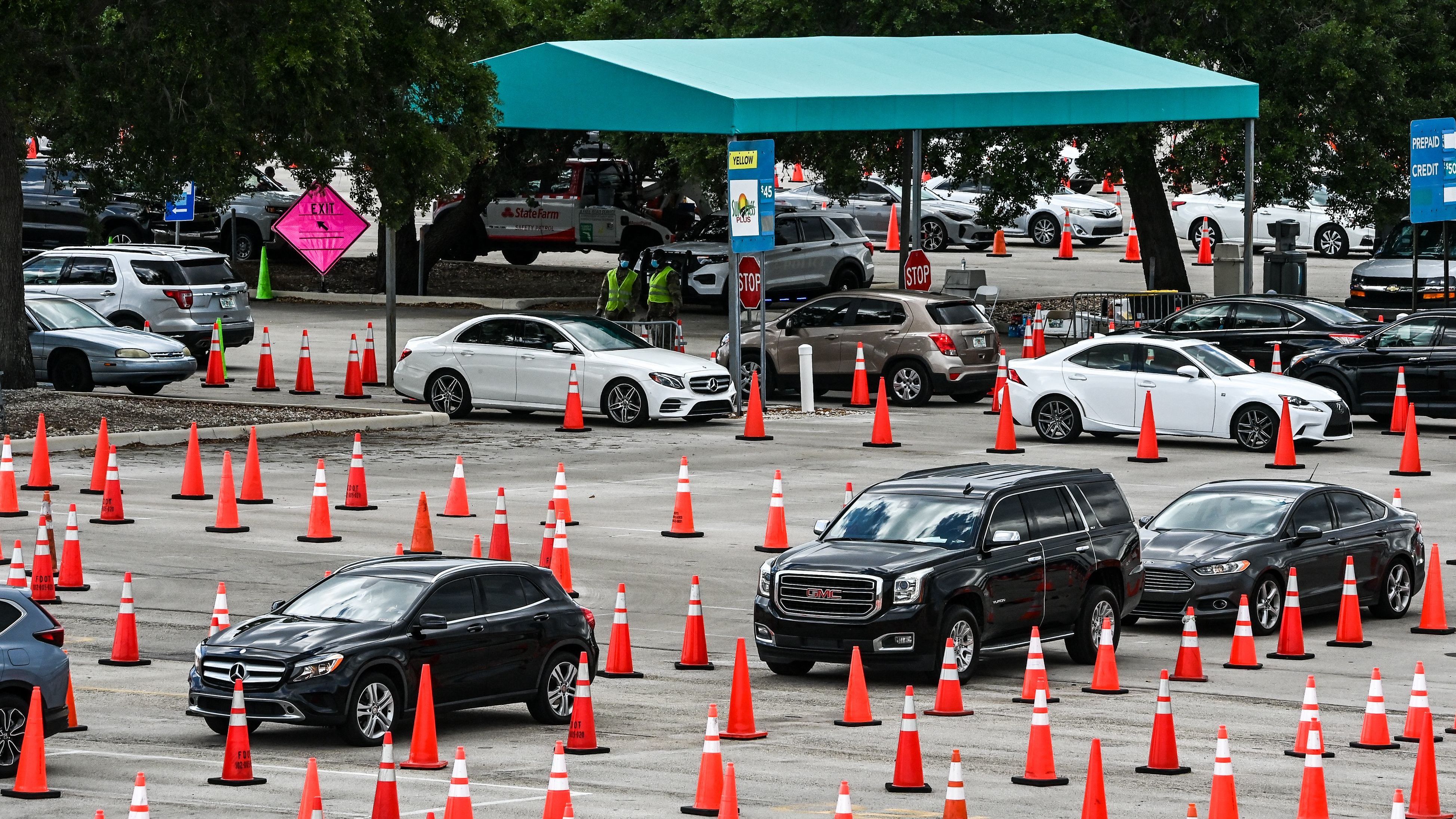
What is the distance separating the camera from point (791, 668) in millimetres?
16156

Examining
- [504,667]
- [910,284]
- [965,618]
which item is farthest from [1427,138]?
[504,667]

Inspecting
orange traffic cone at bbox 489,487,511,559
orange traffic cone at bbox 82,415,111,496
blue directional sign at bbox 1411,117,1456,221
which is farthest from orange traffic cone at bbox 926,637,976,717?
blue directional sign at bbox 1411,117,1456,221

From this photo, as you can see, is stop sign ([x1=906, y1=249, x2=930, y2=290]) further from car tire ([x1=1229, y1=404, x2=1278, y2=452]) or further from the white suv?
the white suv

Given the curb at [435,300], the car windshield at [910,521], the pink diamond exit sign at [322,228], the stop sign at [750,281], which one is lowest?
the car windshield at [910,521]

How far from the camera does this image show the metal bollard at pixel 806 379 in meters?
30.5

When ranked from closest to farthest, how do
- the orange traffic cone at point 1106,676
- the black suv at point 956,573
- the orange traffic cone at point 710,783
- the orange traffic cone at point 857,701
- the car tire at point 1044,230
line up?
the orange traffic cone at point 710,783 → the orange traffic cone at point 857,701 → the orange traffic cone at point 1106,676 → the black suv at point 956,573 → the car tire at point 1044,230

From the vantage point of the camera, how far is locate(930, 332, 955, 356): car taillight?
30703 millimetres

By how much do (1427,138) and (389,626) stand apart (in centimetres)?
2359

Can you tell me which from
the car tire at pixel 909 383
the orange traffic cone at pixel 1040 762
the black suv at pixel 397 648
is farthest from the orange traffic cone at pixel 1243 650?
the car tire at pixel 909 383

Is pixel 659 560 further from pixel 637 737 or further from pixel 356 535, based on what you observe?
pixel 637 737

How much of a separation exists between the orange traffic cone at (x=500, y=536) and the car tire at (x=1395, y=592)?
7.21 m

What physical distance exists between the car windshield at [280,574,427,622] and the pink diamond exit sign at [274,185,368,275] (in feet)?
61.3

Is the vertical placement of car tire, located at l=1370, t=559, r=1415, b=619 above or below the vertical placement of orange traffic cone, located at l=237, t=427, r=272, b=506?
below

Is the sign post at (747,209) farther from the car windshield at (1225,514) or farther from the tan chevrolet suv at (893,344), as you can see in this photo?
the car windshield at (1225,514)
